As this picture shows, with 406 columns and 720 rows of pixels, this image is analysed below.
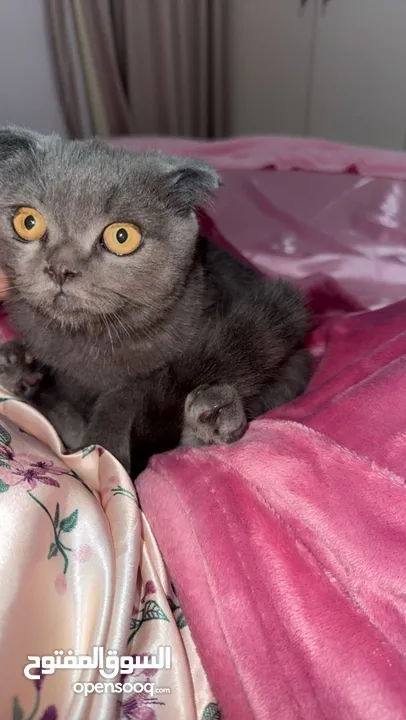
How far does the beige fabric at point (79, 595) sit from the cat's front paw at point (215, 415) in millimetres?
109

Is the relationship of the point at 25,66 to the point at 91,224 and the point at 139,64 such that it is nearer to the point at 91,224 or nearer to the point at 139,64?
the point at 139,64

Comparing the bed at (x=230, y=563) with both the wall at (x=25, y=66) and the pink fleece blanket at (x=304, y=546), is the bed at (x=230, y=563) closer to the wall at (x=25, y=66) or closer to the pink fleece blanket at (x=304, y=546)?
the pink fleece blanket at (x=304, y=546)

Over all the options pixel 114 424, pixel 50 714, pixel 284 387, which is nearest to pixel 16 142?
pixel 114 424

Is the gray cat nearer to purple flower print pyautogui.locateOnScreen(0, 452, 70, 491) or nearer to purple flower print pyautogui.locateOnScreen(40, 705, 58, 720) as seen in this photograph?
purple flower print pyautogui.locateOnScreen(0, 452, 70, 491)

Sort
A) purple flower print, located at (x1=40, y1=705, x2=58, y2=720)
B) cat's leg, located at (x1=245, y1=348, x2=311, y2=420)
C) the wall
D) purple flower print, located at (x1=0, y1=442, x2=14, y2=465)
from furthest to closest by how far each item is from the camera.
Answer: the wall, cat's leg, located at (x1=245, y1=348, x2=311, y2=420), purple flower print, located at (x1=0, y1=442, x2=14, y2=465), purple flower print, located at (x1=40, y1=705, x2=58, y2=720)

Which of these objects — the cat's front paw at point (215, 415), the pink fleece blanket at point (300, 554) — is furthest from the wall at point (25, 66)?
the pink fleece blanket at point (300, 554)

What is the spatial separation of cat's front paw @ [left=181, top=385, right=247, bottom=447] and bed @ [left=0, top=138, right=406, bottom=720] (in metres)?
0.02

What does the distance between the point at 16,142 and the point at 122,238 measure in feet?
0.62

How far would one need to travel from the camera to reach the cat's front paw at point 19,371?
0.83 metres

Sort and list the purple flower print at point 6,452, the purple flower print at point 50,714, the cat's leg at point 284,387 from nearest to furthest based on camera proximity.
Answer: the purple flower print at point 50,714 → the purple flower print at point 6,452 → the cat's leg at point 284,387

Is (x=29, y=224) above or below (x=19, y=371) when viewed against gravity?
above

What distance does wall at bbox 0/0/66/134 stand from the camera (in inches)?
67.2

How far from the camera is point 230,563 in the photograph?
58 cm

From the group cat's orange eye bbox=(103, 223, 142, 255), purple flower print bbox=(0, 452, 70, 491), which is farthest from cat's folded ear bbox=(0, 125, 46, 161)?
purple flower print bbox=(0, 452, 70, 491)
